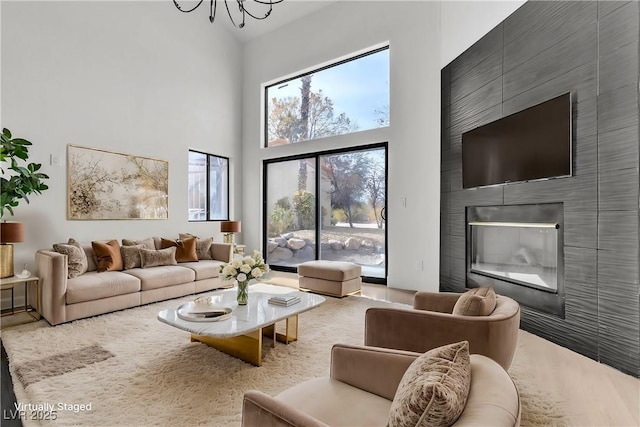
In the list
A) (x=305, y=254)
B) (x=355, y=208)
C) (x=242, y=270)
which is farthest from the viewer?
(x=305, y=254)

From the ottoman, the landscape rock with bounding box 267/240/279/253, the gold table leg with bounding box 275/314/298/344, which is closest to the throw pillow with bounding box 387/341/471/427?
the gold table leg with bounding box 275/314/298/344

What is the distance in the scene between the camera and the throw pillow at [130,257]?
4.37 meters

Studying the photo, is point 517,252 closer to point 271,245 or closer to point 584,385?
point 584,385

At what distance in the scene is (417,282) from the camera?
5004 millimetres

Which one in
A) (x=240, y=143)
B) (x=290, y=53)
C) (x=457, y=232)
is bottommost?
(x=457, y=232)

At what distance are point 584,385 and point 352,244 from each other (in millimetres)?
3735

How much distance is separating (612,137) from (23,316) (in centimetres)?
582

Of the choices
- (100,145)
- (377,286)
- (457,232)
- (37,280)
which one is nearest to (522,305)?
(457,232)

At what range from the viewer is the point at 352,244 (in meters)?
5.78

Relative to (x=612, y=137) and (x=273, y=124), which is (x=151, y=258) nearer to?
(x=273, y=124)

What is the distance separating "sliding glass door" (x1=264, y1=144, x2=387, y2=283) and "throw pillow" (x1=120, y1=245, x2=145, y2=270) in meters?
2.77

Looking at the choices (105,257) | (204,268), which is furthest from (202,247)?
(105,257)

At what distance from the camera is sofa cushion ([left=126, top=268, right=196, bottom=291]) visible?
13.3 ft

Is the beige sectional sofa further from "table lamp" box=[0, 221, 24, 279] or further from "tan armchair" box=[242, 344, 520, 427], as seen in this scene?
"tan armchair" box=[242, 344, 520, 427]
